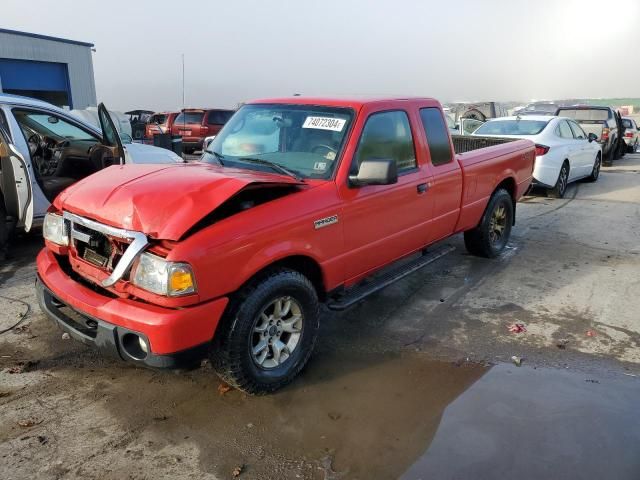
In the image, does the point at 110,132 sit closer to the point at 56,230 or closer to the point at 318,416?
the point at 56,230

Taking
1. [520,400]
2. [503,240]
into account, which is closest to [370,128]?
[520,400]

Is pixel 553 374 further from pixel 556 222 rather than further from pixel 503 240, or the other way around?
pixel 556 222

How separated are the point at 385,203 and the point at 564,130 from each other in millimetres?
8151

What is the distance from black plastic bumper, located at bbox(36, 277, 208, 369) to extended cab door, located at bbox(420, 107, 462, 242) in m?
2.65

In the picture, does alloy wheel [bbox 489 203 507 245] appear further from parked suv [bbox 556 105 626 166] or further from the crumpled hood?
parked suv [bbox 556 105 626 166]

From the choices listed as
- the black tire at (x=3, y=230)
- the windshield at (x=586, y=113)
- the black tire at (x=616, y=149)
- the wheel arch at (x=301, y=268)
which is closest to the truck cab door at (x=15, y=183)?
the black tire at (x=3, y=230)

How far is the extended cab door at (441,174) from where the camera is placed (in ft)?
14.8

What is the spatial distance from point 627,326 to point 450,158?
2123 millimetres

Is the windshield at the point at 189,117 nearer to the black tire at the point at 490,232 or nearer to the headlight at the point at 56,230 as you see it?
the black tire at the point at 490,232

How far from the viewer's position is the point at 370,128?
12.7 ft

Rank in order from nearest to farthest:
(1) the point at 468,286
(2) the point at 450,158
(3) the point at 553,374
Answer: (3) the point at 553,374
(2) the point at 450,158
(1) the point at 468,286

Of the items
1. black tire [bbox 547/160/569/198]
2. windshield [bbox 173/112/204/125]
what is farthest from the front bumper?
windshield [bbox 173/112/204/125]

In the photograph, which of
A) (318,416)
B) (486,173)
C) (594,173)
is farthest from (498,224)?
(594,173)

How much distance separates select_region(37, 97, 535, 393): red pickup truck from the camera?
2713 millimetres
